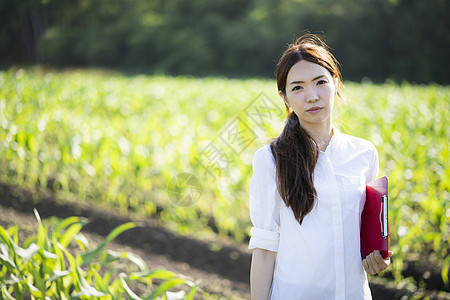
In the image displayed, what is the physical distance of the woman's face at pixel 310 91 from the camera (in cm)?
132

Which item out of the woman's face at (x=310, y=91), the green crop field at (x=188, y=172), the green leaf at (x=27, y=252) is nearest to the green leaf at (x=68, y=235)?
the green leaf at (x=27, y=252)

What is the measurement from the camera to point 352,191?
4.44 feet

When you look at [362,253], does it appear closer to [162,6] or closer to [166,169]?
[166,169]

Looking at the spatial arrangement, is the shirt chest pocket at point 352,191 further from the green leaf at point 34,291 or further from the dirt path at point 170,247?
the dirt path at point 170,247

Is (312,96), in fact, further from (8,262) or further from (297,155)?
(8,262)

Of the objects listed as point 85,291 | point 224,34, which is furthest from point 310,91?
point 224,34

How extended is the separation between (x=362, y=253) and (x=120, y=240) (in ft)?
10.4

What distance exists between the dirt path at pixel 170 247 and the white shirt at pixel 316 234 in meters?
1.88

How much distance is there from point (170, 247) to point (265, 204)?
2862mm

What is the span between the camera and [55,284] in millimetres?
1974

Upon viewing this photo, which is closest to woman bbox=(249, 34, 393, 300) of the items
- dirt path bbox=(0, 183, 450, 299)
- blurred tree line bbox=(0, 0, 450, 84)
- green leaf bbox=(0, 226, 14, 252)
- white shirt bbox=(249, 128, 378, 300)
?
white shirt bbox=(249, 128, 378, 300)

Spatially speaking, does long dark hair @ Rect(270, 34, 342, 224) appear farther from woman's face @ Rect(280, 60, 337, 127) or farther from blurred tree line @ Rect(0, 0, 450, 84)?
blurred tree line @ Rect(0, 0, 450, 84)

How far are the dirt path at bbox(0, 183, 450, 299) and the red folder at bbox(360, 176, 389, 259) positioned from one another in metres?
1.93

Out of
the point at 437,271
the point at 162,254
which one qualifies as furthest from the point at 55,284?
the point at 437,271
